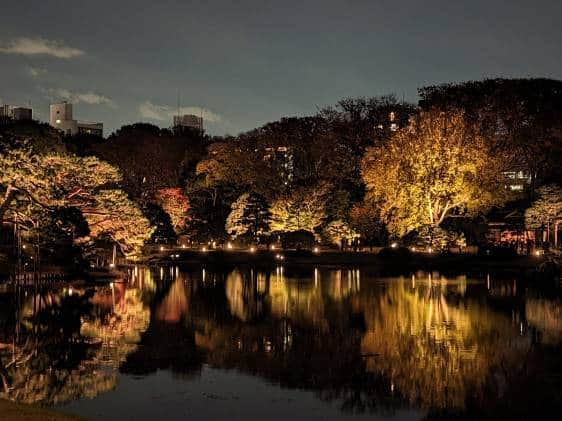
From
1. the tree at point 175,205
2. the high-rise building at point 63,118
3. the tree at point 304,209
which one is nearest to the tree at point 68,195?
the tree at point 304,209

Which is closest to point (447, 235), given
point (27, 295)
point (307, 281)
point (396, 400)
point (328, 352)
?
point (307, 281)

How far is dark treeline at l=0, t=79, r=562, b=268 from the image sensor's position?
3669 centimetres

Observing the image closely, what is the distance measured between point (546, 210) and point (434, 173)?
26.6ft

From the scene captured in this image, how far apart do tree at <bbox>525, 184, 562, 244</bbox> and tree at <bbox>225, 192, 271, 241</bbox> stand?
2103 centimetres

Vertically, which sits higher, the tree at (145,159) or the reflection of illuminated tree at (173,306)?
the tree at (145,159)

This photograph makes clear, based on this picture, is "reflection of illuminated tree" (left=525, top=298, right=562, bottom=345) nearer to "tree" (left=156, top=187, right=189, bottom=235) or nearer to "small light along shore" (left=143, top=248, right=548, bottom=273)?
"small light along shore" (left=143, top=248, right=548, bottom=273)

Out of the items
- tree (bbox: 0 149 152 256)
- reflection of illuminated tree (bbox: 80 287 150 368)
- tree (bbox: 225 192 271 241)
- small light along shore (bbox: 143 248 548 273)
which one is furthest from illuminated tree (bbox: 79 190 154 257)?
tree (bbox: 225 192 271 241)

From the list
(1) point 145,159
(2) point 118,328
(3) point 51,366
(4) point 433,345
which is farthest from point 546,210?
(3) point 51,366

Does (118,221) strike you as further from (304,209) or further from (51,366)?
(304,209)

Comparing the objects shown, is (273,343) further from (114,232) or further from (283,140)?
(283,140)

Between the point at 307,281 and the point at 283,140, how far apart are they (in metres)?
27.4

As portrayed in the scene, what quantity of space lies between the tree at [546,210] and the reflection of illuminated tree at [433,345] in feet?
77.1

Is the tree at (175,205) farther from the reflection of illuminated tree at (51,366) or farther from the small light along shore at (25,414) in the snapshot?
the small light along shore at (25,414)

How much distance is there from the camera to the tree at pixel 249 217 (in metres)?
60.0
